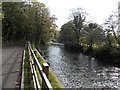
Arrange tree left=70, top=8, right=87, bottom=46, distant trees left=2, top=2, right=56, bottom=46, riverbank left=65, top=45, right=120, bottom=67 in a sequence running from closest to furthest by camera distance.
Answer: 1. riverbank left=65, top=45, right=120, bottom=67
2. distant trees left=2, top=2, right=56, bottom=46
3. tree left=70, top=8, right=87, bottom=46

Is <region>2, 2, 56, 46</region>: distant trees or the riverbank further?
<region>2, 2, 56, 46</region>: distant trees

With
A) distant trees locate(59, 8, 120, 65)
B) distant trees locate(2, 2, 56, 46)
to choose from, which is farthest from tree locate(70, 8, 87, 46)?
distant trees locate(2, 2, 56, 46)

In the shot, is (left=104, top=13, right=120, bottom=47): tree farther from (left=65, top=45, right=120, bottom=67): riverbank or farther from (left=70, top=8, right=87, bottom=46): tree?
(left=70, top=8, right=87, bottom=46): tree

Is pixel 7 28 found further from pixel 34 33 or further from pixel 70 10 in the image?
pixel 70 10

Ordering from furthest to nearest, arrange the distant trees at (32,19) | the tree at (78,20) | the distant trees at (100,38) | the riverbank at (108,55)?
the tree at (78,20) < the distant trees at (32,19) < the distant trees at (100,38) < the riverbank at (108,55)

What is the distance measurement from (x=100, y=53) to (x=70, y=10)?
20553mm

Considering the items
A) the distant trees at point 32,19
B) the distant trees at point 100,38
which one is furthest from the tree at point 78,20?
the distant trees at point 32,19

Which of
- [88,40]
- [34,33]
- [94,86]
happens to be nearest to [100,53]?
[88,40]

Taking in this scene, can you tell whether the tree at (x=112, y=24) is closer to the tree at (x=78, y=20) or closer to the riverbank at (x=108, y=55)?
the riverbank at (x=108, y=55)

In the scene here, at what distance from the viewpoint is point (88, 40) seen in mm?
34188

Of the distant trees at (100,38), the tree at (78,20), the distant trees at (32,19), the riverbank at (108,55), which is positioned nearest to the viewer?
the riverbank at (108,55)

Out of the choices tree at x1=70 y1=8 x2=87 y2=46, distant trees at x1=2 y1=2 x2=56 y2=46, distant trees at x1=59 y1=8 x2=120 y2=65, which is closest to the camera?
distant trees at x1=59 y1=8 x2=120 y2=65

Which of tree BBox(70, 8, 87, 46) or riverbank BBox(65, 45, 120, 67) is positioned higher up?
tree BBox(70, 8, 87, 46)

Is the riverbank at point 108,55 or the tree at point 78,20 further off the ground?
the tree at point 78,20
